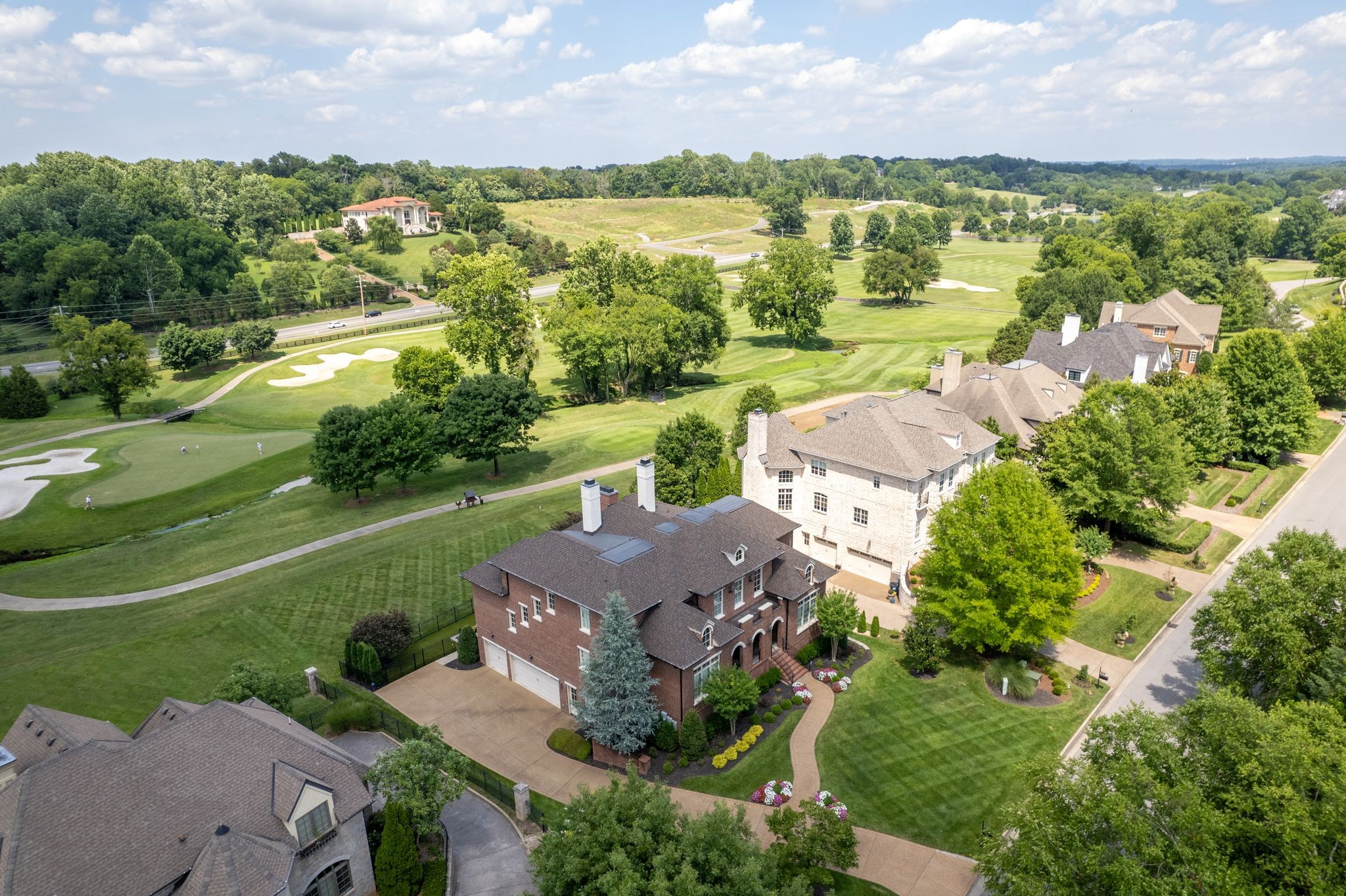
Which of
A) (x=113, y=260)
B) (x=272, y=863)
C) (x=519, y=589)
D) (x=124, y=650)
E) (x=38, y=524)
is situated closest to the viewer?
(x=272, y=863)

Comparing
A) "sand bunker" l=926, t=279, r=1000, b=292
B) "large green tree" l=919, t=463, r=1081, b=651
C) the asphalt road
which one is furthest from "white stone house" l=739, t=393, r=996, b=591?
"sand bunker" l=926, t=279, r=1000, b=292

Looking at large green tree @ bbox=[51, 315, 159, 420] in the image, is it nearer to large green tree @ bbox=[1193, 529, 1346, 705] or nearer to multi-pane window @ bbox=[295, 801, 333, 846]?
multi-pane window @ bbox=[295, 801, 333, 846]

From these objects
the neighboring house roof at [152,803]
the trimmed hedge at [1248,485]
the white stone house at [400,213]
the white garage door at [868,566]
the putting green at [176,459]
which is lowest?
the trimmed hedge at [1248,485]

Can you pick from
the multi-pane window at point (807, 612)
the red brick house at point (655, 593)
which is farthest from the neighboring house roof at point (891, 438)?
the multi-pane window at point (807, 612)

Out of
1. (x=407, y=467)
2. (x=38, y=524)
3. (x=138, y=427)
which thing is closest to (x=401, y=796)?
(x=407, y=467)

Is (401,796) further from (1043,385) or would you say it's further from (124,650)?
(1043,385)

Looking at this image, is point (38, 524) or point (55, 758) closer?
point (55, 758)

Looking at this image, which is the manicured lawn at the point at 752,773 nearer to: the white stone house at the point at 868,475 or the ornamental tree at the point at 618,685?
the ornamental tree at the point at 618,685
